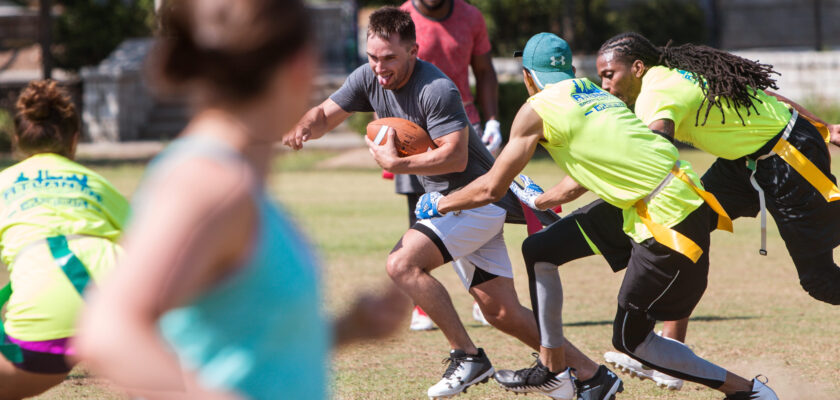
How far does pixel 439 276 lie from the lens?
9.62 m

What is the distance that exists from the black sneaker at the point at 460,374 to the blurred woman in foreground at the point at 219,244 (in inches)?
130

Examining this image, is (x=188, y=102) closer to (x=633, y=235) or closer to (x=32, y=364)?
(x=32, y=364)

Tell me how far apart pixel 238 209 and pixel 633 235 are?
3.30 meters

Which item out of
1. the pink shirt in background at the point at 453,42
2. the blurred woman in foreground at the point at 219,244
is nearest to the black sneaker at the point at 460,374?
the pink shirt in background at the point at 453,42

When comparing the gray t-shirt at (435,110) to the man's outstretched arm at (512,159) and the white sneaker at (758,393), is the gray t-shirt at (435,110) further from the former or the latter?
the white sneaker at (758,393)

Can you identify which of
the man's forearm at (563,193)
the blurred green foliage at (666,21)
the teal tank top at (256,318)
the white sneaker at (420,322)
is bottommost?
the blurred green foliage at (666,21)

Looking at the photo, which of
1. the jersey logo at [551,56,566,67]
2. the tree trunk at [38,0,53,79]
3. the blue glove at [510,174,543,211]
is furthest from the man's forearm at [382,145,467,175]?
the tree trunk at [38,0,53,79]

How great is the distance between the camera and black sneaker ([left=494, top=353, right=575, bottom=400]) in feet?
16.8

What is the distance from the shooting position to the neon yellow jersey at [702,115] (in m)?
5.14

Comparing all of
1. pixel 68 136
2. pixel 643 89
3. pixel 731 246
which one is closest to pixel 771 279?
pixel 731 246

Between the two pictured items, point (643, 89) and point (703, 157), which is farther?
point (703, 157)

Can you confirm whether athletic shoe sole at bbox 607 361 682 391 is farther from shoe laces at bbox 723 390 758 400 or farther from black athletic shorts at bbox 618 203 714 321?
black athletic shorts at bbox 618 203 714 321

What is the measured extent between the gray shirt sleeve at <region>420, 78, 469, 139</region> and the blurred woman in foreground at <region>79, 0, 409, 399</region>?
3634 mm

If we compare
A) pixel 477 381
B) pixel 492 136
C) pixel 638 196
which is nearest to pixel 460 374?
pixel 477 381
